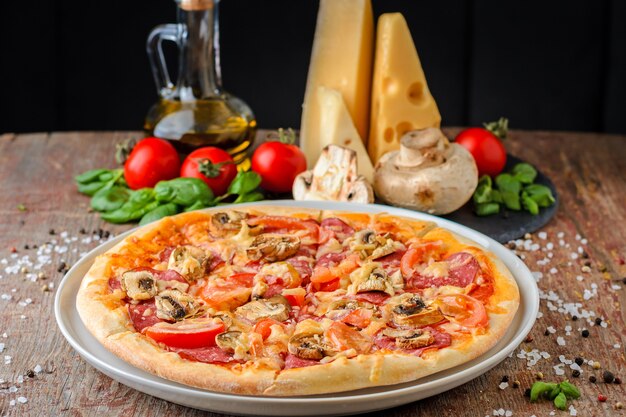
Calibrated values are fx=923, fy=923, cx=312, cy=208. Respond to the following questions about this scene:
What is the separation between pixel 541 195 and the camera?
3.87m

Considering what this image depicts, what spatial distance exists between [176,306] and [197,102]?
168 centimetres

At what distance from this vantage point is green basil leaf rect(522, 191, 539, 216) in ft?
12.4

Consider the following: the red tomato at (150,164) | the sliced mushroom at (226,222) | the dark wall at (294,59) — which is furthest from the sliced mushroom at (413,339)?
the dark wall at (294,59)

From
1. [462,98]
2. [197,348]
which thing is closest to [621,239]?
[197,348]

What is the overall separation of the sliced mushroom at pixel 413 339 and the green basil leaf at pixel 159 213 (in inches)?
57.1

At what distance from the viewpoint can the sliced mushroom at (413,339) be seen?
240cm

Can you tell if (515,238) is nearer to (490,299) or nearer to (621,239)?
(621,239)

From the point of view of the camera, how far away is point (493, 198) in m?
3.83

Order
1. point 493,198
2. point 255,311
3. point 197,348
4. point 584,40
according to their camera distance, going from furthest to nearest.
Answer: point 584,40
point 493,198
point 255,311
point 197,348

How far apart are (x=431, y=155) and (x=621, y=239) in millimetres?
812

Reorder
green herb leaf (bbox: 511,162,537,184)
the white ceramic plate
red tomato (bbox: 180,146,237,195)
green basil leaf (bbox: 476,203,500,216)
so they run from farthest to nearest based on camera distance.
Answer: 1. green herb leaf (bbox: 511,162,537,184)
2. red tomato (bbox: 180,146,237,195)
3. green basil leaf (bbox: 476,203,500,216)
4. the white ceramic plate

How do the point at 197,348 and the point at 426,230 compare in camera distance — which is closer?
the point at 197,348

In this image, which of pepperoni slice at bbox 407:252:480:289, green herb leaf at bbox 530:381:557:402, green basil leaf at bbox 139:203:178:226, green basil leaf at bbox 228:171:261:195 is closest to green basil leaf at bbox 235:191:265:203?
green basil leaf at bbox 228:171:261:195

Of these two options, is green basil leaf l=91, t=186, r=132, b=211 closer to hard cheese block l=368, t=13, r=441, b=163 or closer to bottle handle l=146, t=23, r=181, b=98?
bottle handle l=146, t=23, r=181, b=98
